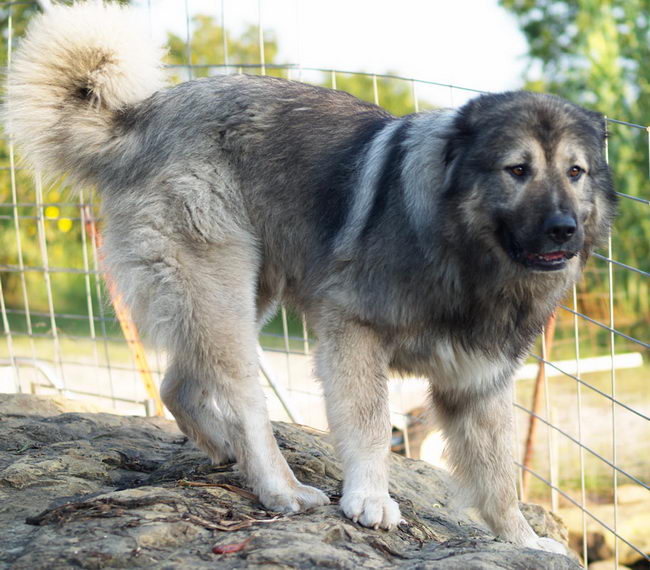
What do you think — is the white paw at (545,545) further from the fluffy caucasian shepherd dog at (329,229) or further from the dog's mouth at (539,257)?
the dog's mouth at (539,257)

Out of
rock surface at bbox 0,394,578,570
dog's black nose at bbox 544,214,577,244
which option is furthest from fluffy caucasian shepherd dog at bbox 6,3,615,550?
rock surface at bbox 0,394,578,570

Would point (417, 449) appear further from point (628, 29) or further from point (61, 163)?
point (628, 29)

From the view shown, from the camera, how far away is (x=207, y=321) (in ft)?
9.76

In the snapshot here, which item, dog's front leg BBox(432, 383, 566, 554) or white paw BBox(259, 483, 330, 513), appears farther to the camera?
dog's front leg BBox(432, 383, 566, 554)

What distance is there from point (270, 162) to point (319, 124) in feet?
0.78

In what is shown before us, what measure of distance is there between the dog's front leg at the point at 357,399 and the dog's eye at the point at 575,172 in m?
0.82

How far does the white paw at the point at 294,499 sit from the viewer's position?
274cm

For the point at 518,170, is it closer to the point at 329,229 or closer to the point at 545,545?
the point at 329,229

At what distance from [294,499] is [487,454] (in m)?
0.88

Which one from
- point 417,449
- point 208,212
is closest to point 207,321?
point 208,212

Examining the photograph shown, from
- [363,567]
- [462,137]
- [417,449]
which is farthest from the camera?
[417,449]

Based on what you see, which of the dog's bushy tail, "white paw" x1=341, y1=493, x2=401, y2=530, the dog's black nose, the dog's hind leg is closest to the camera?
the dog's black nose

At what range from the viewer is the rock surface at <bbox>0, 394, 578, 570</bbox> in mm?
2191

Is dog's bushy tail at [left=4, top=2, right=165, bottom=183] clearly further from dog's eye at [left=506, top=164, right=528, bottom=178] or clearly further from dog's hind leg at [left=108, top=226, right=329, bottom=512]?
A: dog's eye at [left=506, top=164, right=528, bottom=178]
